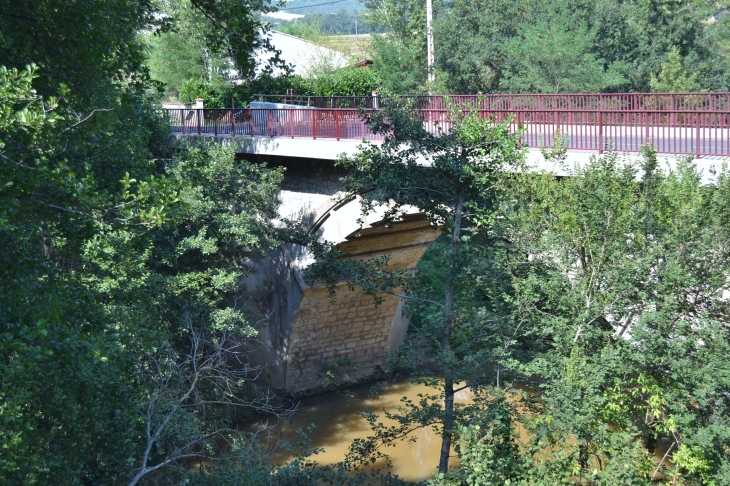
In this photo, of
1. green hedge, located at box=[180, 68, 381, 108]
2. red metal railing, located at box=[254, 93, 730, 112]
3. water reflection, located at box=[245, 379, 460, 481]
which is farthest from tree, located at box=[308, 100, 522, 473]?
green hedge, located at box=[180, 68, 381, 108]

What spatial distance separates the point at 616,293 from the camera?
7.88 meters

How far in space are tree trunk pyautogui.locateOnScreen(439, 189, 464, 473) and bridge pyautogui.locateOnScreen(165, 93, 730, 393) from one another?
4.17 ft

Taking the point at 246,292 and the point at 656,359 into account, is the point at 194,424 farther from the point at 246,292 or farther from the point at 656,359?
the point at 246,292

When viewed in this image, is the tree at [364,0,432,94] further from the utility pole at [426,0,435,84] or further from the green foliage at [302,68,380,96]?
the utility pole at [426,0,435,84]

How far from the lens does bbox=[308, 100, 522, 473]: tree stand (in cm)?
794

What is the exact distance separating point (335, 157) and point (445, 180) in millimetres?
4345

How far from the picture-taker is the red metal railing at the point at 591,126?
817 centimetres

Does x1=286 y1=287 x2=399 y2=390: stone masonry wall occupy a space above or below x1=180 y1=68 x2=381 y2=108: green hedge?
below

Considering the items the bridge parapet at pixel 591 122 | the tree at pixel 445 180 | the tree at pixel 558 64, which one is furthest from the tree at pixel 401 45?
the tree at pixel 445 180

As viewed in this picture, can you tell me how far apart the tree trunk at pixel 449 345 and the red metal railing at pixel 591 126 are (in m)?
1.03

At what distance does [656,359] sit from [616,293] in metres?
0.75

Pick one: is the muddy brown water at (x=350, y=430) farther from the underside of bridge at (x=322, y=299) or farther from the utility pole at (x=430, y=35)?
the utility pole at (x=430, y=35)

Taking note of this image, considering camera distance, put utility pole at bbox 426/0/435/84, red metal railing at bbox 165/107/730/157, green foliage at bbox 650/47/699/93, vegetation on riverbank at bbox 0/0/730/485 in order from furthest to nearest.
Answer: green foliage at bbox 650/47/699/93 < utility pole at bbox 426/0/435/84 < red metal railing at bbox 165/107/730/157 < vegetation on riverbank at bbox 0/0/730/485

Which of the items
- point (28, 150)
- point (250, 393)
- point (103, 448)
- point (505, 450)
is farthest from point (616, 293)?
point (250, 393)
